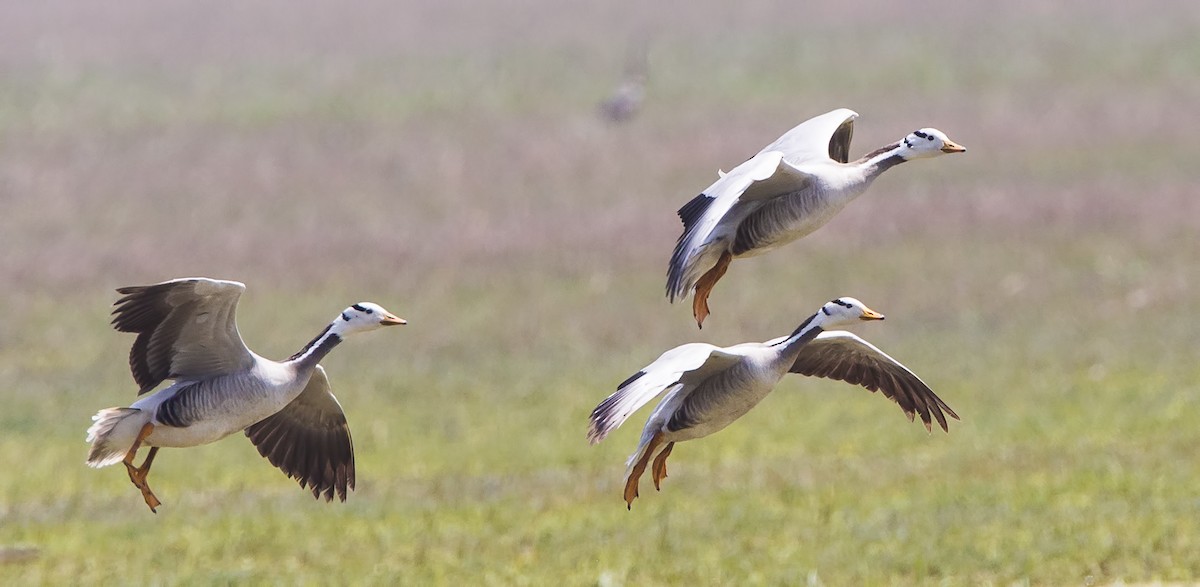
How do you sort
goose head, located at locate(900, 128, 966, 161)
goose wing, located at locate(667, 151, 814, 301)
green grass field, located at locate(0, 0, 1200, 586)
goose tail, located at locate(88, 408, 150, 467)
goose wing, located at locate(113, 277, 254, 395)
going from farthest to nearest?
green grass field, located at locate(0, 0, 1200, 586) < goose head, located at locate(900, 128, 966, 161) < goose tail, located at locate(88, 408, 150, 467) < goose wing, located at locate(113, 277, 254, 395) < goose wing, located at locate(667, 151, 814, 301)

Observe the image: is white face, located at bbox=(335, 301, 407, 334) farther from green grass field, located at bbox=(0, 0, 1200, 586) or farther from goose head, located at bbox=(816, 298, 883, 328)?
green grass field, located at bbox=(0, 0, 1200, 586)

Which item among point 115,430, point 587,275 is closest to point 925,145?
point 115,430

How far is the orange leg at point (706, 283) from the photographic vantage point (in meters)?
10.1

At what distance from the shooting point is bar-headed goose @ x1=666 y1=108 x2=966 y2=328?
31.4ft

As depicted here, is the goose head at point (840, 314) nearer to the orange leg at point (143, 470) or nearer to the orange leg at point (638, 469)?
the orange leg at point (638, 469)

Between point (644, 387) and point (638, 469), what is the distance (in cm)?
109

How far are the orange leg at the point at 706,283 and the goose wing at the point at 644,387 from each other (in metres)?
0.71

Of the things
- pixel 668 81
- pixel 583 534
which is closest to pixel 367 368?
pixel 583 534

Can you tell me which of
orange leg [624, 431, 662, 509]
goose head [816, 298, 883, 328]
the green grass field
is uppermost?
goose head [816, 298, 883, 328]

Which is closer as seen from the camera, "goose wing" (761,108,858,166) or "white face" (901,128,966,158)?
"white face" (901,128,966,158)

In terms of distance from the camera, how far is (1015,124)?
37375 mm

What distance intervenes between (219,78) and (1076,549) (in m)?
34.0

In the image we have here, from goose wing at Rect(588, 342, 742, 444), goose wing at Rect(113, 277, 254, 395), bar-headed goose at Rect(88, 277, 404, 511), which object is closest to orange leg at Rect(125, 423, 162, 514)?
bar-headed goose at Rect(88, 277, 404, 511)

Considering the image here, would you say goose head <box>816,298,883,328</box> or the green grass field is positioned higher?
goose head <box>816,298,883,328</box>
